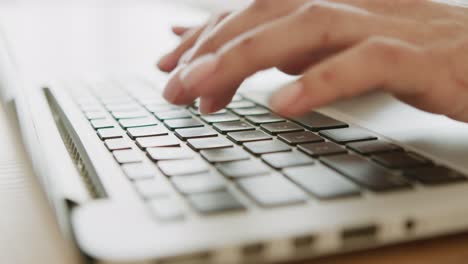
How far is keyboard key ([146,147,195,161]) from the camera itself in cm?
39

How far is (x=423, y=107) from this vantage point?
444mm

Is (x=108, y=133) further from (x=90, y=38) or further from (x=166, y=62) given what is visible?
(x=90, y=38)

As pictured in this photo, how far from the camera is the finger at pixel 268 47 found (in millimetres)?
430

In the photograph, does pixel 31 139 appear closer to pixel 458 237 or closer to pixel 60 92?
pixel 60 92

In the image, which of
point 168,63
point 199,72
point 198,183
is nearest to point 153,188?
point 198,183

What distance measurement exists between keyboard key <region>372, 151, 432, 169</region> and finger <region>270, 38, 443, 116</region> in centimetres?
5

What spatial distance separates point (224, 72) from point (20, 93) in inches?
12.3

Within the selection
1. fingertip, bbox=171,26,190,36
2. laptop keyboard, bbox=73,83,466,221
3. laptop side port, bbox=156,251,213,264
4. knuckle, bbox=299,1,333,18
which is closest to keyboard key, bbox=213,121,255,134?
laptop keyboard, bbox=73,83,466,221

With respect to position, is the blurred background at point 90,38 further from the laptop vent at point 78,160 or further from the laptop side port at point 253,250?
the laptop side port at point 253,250

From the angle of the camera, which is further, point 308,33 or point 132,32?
point 132,32

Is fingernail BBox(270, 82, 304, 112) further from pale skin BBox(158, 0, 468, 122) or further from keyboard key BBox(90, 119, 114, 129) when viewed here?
keyboard key BBox(90, 119, 114, 129)

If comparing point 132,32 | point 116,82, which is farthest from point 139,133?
point 132,32

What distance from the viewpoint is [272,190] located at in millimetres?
321

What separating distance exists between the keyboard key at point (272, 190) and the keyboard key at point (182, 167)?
1.5 inches
